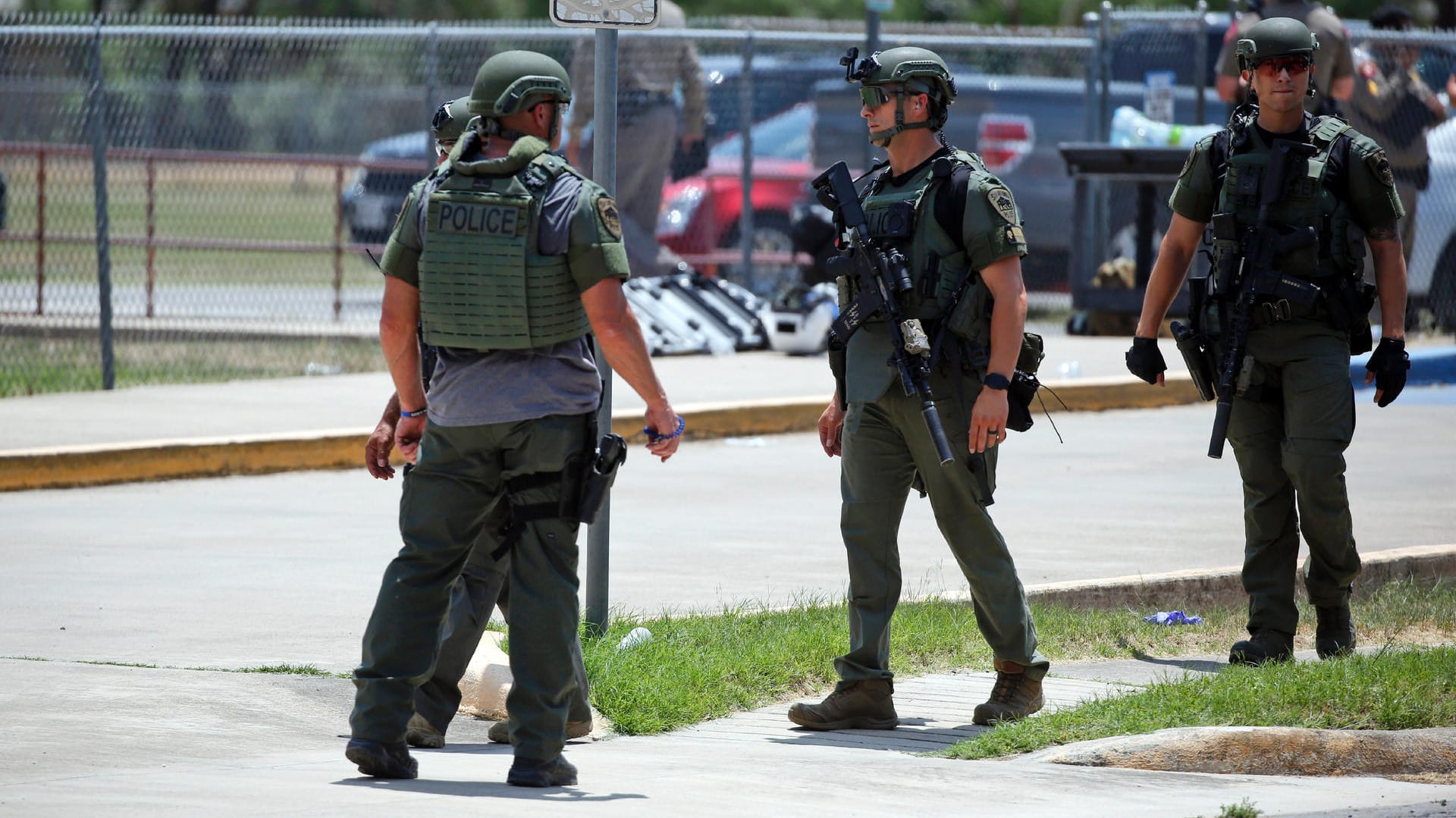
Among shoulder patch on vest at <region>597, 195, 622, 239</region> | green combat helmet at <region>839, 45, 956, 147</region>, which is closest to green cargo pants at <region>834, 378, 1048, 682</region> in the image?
green combat helmet at <region>839, 45, 956, 147</region>

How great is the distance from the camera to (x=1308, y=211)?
6.43 metres

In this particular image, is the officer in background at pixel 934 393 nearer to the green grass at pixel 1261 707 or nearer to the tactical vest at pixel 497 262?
the green grass at pixel 1261 707

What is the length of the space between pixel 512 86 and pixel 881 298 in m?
1.33

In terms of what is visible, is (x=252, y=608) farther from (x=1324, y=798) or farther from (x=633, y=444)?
(x=633, y=444)

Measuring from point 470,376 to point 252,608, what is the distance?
2.65m

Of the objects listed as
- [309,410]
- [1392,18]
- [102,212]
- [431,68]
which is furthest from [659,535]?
[1392,18]

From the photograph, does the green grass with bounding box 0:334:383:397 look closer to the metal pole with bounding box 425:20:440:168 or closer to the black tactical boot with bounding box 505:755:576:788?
the metal pole with bounding box 425:20:440:168

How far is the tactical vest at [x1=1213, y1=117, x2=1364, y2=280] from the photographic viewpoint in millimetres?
6398

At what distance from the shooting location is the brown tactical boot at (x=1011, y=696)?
589 centimetres

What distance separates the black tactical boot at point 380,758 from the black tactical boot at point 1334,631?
3186 millimetres

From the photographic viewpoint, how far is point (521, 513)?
16.2 ft

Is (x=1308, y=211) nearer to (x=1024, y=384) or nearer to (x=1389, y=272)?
(x=1389, y=272)

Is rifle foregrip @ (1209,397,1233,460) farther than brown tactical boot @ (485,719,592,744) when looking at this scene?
Yes

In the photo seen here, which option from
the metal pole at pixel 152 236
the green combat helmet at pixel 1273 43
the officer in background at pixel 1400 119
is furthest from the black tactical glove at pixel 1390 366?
the metal pole at pixel 152 236
